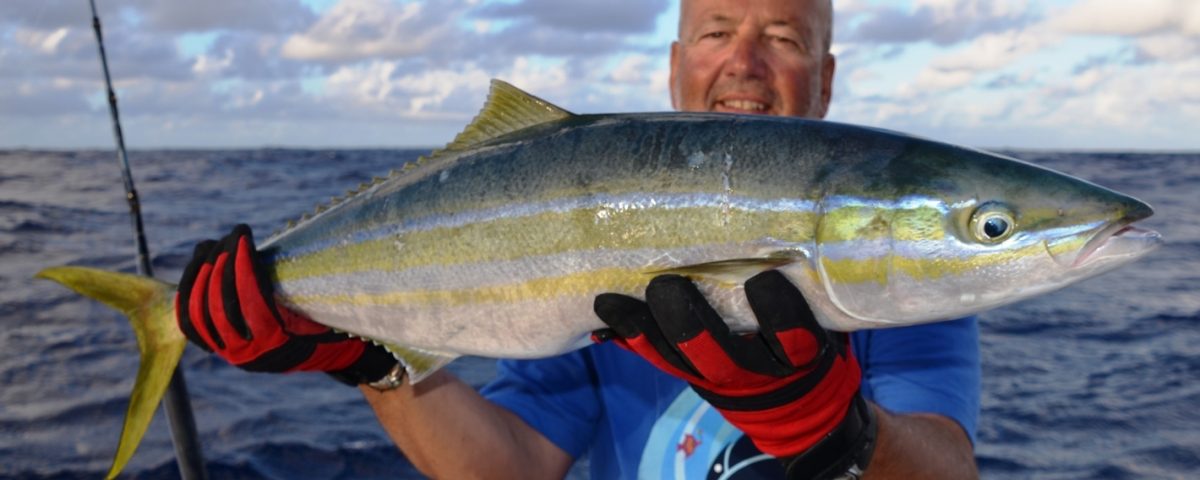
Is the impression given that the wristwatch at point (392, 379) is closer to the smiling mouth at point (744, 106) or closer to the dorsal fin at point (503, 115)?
the dorsal fin at point (503, 115)

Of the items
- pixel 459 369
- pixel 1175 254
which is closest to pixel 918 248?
pixel 459 369

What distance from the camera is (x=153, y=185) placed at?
24688 millimetres

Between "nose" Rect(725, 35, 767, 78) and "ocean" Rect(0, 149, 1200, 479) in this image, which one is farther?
"ocean" Rect(0, 149, 1200, 479)

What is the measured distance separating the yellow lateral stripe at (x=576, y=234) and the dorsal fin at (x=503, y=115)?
0.33 meters

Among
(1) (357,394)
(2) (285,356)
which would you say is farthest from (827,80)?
(1) (357,394)

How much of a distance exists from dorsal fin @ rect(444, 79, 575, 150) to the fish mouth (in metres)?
1.45

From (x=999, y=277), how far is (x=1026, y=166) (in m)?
0.32

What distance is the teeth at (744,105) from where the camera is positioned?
405 cm

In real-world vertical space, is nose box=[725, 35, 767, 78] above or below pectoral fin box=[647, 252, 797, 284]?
above

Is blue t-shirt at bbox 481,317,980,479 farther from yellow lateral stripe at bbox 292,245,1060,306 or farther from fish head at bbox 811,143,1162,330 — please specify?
fish head at bbox 811,143,1162,330

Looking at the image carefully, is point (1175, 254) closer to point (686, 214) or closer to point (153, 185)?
point (686, 214)

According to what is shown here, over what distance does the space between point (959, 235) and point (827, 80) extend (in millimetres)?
2701

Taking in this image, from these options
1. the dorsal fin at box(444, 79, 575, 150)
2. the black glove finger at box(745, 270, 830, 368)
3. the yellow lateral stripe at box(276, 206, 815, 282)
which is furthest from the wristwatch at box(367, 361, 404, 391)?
the black glove finger at box(745, 270, 830, 368)

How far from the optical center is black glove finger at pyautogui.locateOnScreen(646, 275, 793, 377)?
2295 mm
